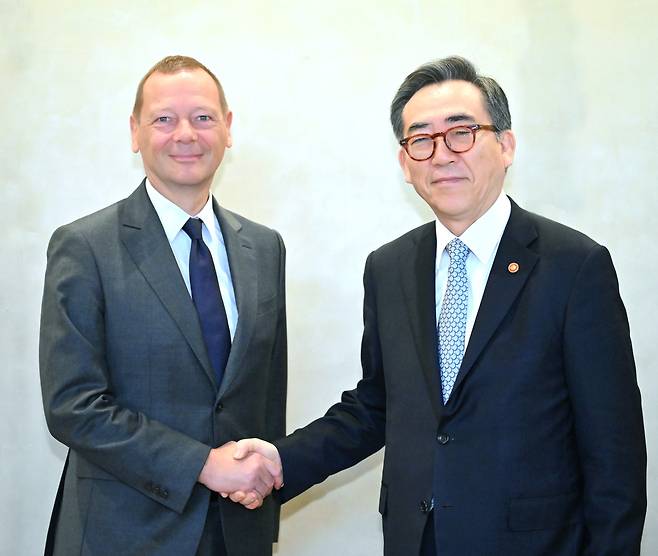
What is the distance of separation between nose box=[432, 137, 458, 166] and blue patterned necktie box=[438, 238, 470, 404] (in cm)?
19

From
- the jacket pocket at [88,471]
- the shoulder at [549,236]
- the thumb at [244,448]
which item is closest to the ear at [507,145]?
the shoulder at [549,236]

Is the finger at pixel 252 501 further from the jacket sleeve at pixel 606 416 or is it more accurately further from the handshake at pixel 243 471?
the jacket sleeve at pixel 606 416

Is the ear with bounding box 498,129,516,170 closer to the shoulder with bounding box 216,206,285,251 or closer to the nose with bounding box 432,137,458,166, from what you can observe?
the nose with bounding box 432,137,458,166

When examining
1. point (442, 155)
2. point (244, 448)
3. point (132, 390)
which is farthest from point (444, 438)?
point (132, 390)

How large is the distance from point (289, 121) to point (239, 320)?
3.45 ft

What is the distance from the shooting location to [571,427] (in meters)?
2.01

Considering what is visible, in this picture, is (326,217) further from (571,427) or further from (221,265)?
(571,427)

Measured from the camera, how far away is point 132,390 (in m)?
2.22

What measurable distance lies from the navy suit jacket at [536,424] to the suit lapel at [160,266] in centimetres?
58

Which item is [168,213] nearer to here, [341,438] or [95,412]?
[95,412]

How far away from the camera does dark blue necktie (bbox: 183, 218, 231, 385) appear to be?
229cm

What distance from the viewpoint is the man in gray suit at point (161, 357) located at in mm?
2160

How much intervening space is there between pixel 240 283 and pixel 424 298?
20.5 inches

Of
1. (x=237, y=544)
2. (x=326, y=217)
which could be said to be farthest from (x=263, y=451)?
(x=326, y=217)
